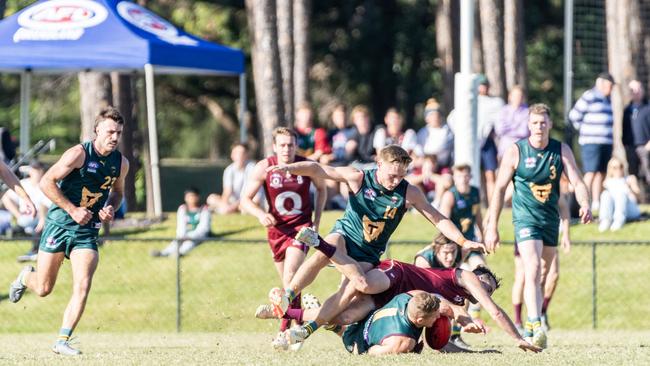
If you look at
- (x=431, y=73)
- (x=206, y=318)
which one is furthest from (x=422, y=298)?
(x=431, y=73)

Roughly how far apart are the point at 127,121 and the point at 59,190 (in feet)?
40.1

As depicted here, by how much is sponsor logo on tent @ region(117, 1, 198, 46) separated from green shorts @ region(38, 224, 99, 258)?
8.33 meters

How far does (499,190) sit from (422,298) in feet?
6.01

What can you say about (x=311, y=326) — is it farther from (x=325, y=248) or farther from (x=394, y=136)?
(x=394, y=136)

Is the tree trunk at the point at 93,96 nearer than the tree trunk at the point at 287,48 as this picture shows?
Yes

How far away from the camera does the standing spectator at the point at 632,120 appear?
1977 centimetres

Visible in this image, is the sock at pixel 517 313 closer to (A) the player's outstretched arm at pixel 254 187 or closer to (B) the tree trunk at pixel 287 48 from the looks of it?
(A) the player's outstretched arm at pixel 254 187

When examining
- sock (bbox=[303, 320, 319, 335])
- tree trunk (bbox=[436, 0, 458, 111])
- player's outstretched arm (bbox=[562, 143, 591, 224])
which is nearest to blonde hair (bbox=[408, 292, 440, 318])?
sock (bbox=[303, 320, 319, 335])

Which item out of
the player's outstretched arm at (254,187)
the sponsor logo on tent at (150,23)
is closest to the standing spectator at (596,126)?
the sponsor logo on tent at (150,23)

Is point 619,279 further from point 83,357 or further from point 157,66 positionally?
point 83,357

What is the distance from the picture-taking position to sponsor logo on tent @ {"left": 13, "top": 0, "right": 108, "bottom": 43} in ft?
63.0

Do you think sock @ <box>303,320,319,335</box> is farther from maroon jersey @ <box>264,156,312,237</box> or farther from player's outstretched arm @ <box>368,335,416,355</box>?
maroon jersey @ <box>264,156,312,237</box>

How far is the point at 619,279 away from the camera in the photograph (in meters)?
18.2

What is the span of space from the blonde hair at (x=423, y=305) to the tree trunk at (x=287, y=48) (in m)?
14.1
